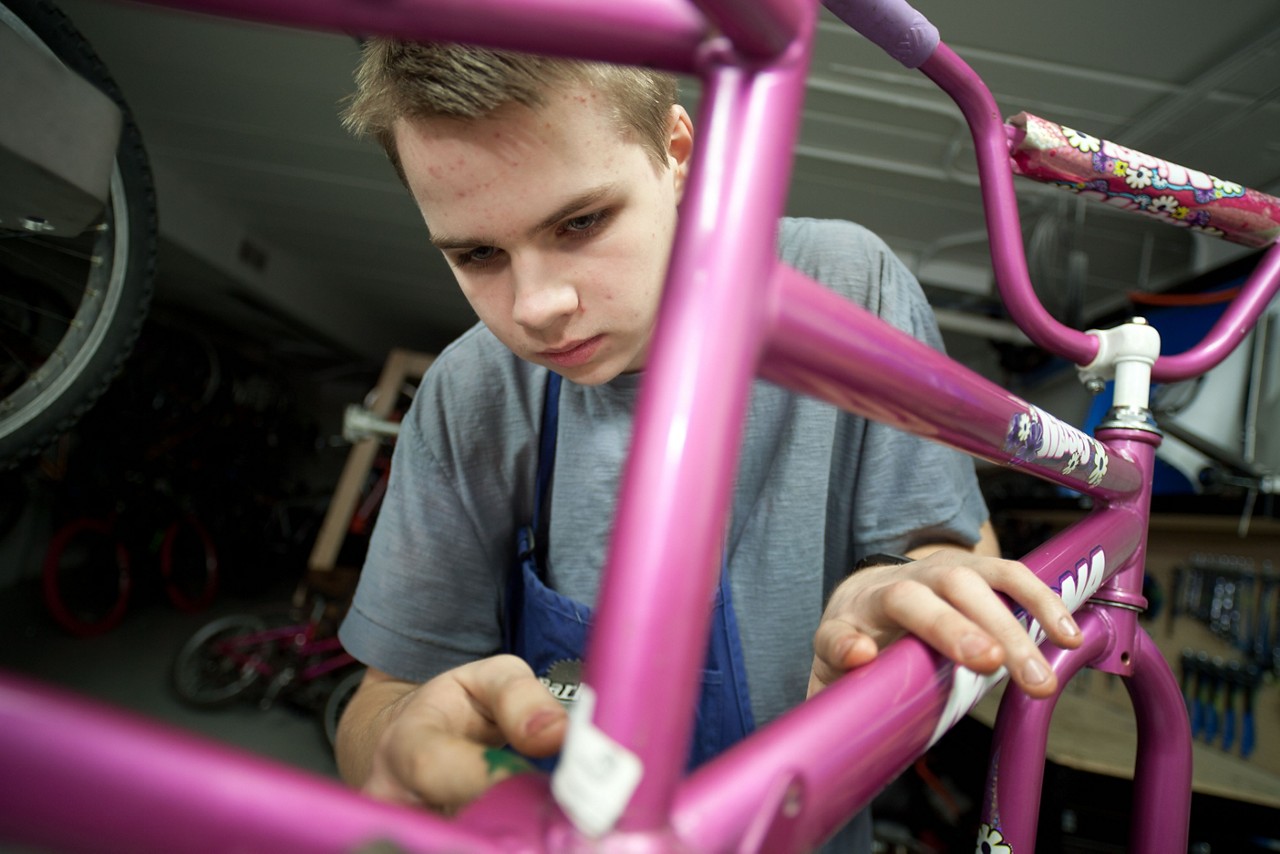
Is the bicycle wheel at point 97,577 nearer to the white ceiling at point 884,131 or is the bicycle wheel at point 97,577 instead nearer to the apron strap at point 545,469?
the white ceiling at point 884,131

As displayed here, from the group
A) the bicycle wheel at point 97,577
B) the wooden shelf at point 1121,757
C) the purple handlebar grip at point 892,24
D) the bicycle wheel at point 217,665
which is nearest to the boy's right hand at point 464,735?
the purple handlebar grip at point 892,24

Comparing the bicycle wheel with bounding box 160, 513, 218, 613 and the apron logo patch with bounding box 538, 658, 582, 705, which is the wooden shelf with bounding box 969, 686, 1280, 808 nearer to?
the apron logo patch with bounding box 538, 658, 582, 705

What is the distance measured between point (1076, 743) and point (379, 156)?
9.36 feet

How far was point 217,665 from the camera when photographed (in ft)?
10.2

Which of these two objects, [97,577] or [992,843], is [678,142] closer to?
[992,843]

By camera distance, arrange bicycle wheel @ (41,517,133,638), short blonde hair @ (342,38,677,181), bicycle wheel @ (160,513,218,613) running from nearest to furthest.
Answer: short blonde hair @ (342,38,677,181) → bicycle wheel @ (41,517,133,638) → bicycle wheel @ (160,513,218,613)

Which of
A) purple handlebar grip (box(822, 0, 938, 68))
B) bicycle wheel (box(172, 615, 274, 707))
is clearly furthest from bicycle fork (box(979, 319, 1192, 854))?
bicycle wheel (box(172, 615, 274, 707))

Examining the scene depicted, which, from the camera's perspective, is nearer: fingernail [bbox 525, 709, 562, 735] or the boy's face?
fingernail [bbox 525, 709, 562, 735]

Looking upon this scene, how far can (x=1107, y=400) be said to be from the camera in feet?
7.86

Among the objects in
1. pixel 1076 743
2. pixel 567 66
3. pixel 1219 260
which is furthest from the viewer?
pixel 1219 260

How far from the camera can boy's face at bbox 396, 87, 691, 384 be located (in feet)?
1.58

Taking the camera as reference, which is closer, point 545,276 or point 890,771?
point 890,771

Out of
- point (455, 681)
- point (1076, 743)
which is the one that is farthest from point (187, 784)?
point (1076, 743)

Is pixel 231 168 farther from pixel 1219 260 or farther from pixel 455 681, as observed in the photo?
pixel 1219 260
